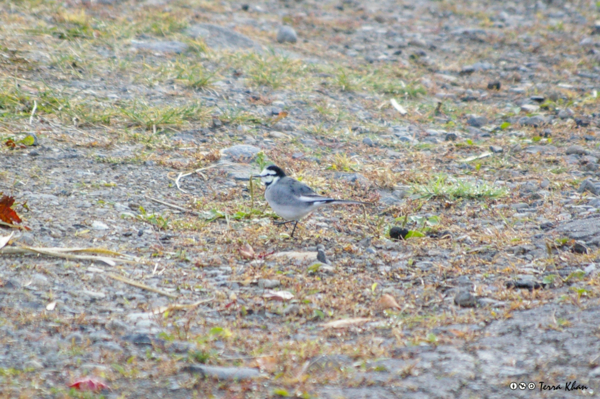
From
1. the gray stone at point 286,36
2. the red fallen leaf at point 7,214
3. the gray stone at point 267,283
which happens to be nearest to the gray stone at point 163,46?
the gray stone at point 286,36

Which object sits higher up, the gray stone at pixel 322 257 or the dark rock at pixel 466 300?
the dark rock at pixel 466 300

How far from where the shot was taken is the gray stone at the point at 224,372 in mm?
3061

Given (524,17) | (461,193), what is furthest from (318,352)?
(524,17)

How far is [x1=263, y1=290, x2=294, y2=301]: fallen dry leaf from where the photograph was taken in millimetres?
3877

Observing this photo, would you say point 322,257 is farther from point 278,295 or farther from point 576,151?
point 576,151

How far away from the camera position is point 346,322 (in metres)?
3.63

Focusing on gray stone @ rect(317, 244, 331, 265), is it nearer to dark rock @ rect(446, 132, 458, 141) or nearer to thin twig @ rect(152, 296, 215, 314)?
thin twig @ rect(152, 296, 215, 314)

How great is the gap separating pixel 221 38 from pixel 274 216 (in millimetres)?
5432

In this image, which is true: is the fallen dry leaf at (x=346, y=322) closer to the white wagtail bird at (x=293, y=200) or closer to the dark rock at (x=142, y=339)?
the dark rock at (x=142, y=339)

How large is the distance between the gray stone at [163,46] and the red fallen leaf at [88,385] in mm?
6876

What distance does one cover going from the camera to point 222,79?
8516mm

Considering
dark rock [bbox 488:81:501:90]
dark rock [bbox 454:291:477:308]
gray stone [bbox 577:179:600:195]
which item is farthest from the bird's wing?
dark rock [bbox 488:81:501:90]

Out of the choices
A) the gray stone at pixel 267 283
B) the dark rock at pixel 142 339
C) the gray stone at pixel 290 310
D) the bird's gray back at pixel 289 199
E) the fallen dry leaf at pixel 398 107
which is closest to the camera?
the dark rock at pixel 142 339

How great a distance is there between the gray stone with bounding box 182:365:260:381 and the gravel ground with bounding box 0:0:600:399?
1 centimetres
